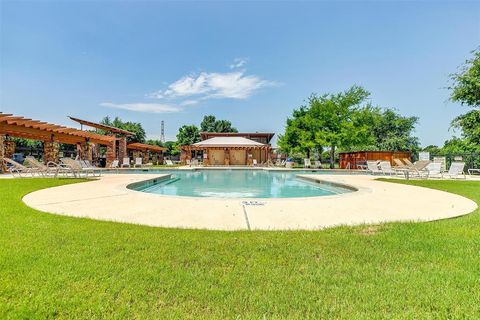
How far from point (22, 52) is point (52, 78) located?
5171 mm

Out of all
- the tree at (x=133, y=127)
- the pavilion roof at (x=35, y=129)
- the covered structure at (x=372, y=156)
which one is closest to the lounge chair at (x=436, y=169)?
the covered structure at (x=372, y=156)

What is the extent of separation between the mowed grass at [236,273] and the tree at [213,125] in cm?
5438

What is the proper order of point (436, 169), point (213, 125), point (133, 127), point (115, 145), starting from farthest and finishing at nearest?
point (213, 125), point (133, 127), point (115, 145), point (436, 169)

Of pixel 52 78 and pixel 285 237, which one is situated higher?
pixel 52 78

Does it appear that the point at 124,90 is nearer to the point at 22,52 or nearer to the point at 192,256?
the point at 22,52

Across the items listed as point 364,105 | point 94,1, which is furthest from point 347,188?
point 364,105

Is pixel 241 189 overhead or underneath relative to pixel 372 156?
underneath

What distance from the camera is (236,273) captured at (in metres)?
2.40

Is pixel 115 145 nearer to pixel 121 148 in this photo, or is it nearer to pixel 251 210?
pixel 121 148

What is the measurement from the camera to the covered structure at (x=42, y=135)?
15839 millimetres

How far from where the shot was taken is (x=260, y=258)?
2750 millimetres

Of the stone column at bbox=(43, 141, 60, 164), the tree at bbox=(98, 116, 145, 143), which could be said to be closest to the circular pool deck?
the stone column at bbox=(43, 141, 60, 164)

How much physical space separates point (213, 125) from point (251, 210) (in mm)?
53433

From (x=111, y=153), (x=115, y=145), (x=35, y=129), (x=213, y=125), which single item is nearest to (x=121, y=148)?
(x=115, y=145)
